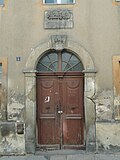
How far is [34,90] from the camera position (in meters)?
9.86

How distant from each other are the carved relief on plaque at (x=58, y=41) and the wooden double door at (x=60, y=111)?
84 centimetres

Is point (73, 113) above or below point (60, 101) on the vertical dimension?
below

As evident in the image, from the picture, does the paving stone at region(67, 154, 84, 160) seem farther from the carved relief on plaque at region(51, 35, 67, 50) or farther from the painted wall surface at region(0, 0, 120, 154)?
the carved relief on plaque at region(51, 35, 67, 50)

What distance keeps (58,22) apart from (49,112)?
2.73 meters

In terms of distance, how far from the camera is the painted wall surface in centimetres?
973

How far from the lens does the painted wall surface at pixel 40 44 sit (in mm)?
9734

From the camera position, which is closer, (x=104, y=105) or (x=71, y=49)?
(x=104, y=105)

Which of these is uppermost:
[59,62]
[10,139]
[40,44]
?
[40,44]

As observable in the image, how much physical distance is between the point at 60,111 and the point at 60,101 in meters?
0.30

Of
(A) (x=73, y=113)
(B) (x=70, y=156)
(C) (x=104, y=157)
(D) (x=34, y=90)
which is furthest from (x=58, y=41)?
(C) (x=104, y=157)

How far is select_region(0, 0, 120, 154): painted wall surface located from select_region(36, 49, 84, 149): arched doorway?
391 millimetres

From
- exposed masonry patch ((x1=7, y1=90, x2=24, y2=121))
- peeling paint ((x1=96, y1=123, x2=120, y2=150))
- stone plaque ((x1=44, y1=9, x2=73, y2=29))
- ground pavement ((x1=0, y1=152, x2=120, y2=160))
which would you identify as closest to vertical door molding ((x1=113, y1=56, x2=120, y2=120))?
peeling paint ((x1=96, y1=123, x2=120, y2=150))

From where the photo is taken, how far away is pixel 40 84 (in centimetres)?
1013

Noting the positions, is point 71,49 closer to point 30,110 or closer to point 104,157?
point 30,110
